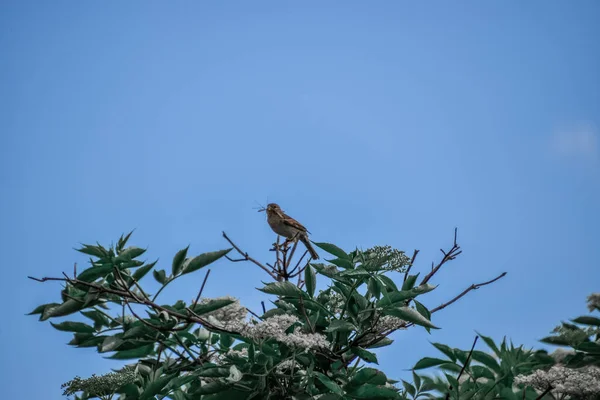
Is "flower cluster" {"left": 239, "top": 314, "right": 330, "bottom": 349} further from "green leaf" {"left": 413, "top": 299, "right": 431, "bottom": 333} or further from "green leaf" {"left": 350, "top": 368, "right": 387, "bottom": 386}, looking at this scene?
"green leaf" {"left": 413, "top": 299, "right": 431, "bottom": 333}

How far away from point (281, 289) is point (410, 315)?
775 mm

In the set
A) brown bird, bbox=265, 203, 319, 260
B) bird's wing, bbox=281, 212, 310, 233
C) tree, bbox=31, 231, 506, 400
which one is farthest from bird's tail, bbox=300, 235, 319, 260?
tree, bbox=31, 231, 506, 400

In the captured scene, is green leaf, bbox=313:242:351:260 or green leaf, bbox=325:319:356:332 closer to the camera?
green leaf, bbox=325:319:356:332

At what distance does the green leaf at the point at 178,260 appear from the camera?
434cm

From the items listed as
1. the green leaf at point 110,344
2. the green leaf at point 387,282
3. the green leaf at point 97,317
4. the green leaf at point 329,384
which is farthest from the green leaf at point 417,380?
the green leaf at point 97,317

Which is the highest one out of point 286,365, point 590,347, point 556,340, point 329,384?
point 556,340

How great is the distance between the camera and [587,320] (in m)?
5.13

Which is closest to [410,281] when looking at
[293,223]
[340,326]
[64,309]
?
[340,326]

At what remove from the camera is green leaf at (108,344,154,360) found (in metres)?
4.62

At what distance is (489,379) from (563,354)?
0.70m

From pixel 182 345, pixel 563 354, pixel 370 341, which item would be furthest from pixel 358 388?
pixel 563 354

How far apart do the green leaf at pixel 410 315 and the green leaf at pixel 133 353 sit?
5.86ft

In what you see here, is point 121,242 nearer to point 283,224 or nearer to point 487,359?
point 487,359

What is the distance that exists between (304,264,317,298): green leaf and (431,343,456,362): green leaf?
3.03 ft
